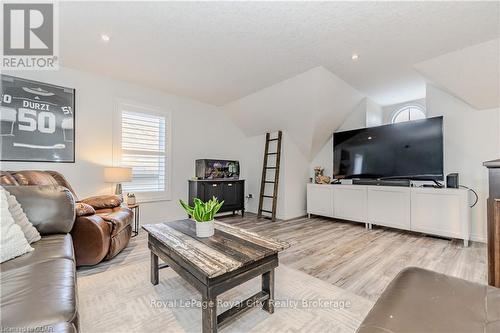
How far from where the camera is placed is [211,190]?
4223 millimetres

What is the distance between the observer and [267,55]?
2760 mm

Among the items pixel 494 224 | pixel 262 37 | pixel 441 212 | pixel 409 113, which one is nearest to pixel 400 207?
pixel 441 212

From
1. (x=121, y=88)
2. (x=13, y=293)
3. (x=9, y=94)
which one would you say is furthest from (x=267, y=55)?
(x=9, y=94)

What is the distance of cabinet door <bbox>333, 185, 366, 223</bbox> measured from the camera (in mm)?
3816

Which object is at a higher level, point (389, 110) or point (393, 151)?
point (389, 110)

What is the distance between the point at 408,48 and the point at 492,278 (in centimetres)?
263

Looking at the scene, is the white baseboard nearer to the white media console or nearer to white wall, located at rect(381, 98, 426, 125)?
the white media console

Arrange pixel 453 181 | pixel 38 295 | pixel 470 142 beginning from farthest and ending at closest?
pixel 470 142 < pixel 453 181 < pixel 38 295

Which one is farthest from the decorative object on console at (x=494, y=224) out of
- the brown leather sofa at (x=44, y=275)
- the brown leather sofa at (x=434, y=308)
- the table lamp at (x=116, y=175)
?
the table lamp at (x=116, y=175)

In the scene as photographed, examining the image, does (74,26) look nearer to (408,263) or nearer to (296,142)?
(296,142)

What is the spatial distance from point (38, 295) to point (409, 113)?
566 centimetres

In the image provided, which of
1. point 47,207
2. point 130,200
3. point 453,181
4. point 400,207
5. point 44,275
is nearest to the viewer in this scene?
point 44,275

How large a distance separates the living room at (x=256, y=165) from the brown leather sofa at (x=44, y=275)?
0.01 m

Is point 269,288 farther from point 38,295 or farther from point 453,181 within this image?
point 453,181
